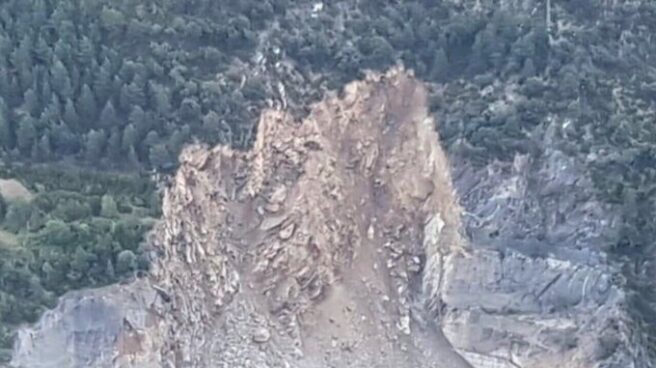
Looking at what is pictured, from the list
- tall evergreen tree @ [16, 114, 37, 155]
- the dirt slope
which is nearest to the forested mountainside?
tall evergreen tree @ [16, 114, 37, 155]

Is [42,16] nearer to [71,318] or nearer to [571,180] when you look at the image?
[71,318]

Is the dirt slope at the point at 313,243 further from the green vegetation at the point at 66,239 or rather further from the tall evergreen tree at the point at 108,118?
the tall evergreen tree at the point at 108,118

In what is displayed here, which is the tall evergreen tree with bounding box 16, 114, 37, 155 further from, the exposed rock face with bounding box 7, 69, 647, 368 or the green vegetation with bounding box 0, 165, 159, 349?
the exposed rock face with bounding box 7, 69, 647, 368

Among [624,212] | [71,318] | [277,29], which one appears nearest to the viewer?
[71,318]

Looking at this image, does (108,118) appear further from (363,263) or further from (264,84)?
(363,263)

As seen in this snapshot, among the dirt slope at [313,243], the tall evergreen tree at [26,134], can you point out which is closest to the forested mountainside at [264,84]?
the tall evergreen tree at [26,134]

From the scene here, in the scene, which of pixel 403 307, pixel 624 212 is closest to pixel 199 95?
pixel 403 307
